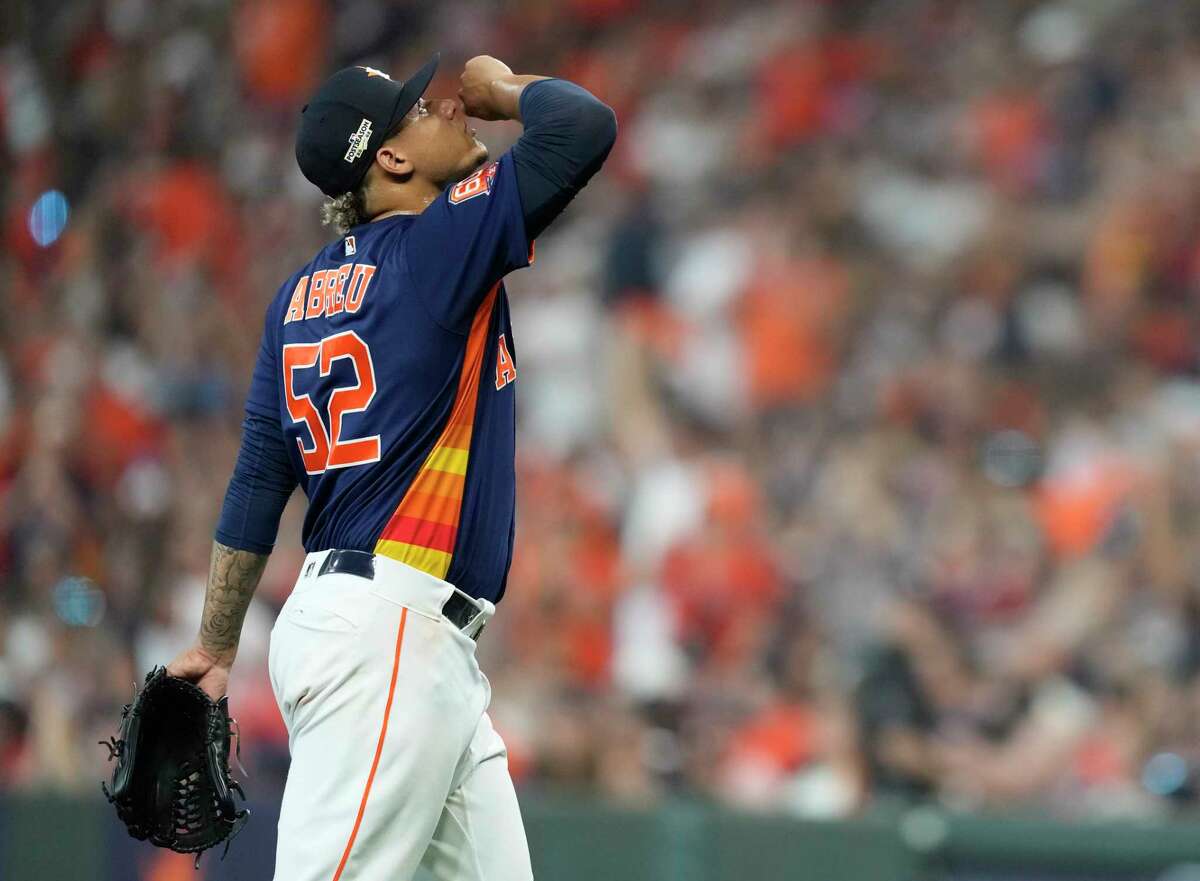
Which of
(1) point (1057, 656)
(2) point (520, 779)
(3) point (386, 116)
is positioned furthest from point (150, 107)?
(3) point (386, 116)

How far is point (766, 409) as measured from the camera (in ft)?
21.6

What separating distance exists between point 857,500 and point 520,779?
158 cm

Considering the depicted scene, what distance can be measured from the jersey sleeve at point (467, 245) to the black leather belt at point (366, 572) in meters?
0.42

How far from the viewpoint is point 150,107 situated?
9.16 meters

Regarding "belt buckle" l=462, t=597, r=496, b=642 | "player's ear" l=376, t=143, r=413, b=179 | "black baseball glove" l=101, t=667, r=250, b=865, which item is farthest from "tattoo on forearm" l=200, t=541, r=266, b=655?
"player's ear" l=376, t=143, r=413, b=179

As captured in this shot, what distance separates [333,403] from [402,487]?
0.20m

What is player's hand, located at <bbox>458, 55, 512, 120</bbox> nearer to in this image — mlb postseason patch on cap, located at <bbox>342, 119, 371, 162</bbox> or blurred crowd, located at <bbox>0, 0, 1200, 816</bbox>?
mlb postseason patch on cap, located at <bbox>342, 119, 371, 162</bbox>

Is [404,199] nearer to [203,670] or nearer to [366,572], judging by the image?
[366,572]

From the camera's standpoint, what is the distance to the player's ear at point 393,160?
307 centimetres

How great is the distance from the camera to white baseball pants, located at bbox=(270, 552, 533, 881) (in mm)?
2686

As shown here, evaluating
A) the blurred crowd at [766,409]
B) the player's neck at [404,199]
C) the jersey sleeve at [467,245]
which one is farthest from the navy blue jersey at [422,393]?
the blurred crowd at [766,409]

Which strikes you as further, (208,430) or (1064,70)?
(208,430)

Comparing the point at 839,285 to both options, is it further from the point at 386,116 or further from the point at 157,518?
the point at 386,116

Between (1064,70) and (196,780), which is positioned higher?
(1064,70)
